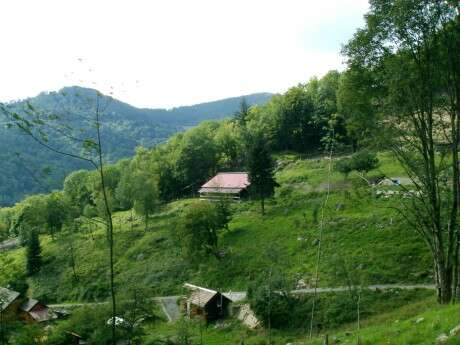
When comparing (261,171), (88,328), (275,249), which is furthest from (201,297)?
(261,171)

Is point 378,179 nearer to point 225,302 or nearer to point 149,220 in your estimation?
point 225,302

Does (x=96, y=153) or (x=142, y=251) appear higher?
(x=96, y=153)

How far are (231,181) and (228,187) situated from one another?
2.02 meters

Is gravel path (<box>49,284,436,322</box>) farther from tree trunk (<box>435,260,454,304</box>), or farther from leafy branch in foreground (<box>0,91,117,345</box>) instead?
leafy branch in foreground (<box>0,91,117,345</box>)

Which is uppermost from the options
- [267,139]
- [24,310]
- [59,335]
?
[267,139]

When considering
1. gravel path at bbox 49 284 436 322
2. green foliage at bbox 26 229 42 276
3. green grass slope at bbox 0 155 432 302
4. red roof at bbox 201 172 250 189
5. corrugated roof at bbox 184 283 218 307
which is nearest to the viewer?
gravel path at bbox 49 284 436 322

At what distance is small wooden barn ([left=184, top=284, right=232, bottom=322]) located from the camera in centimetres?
4050

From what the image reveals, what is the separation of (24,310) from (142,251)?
1705cm

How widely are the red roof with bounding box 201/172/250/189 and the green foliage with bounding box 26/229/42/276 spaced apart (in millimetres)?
26796

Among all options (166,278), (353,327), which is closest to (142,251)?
(166,278)

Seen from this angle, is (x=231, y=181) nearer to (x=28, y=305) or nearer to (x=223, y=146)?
(x=223, y=146)

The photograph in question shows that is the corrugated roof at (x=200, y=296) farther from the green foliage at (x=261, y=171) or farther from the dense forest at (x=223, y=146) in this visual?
the dense forest at (x=223, y=146)

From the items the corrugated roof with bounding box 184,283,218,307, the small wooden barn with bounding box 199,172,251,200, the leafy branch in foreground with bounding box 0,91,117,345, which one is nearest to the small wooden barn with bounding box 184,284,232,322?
the corrugated roof with bounding box 184,283,218,307

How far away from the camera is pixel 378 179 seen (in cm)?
5941
